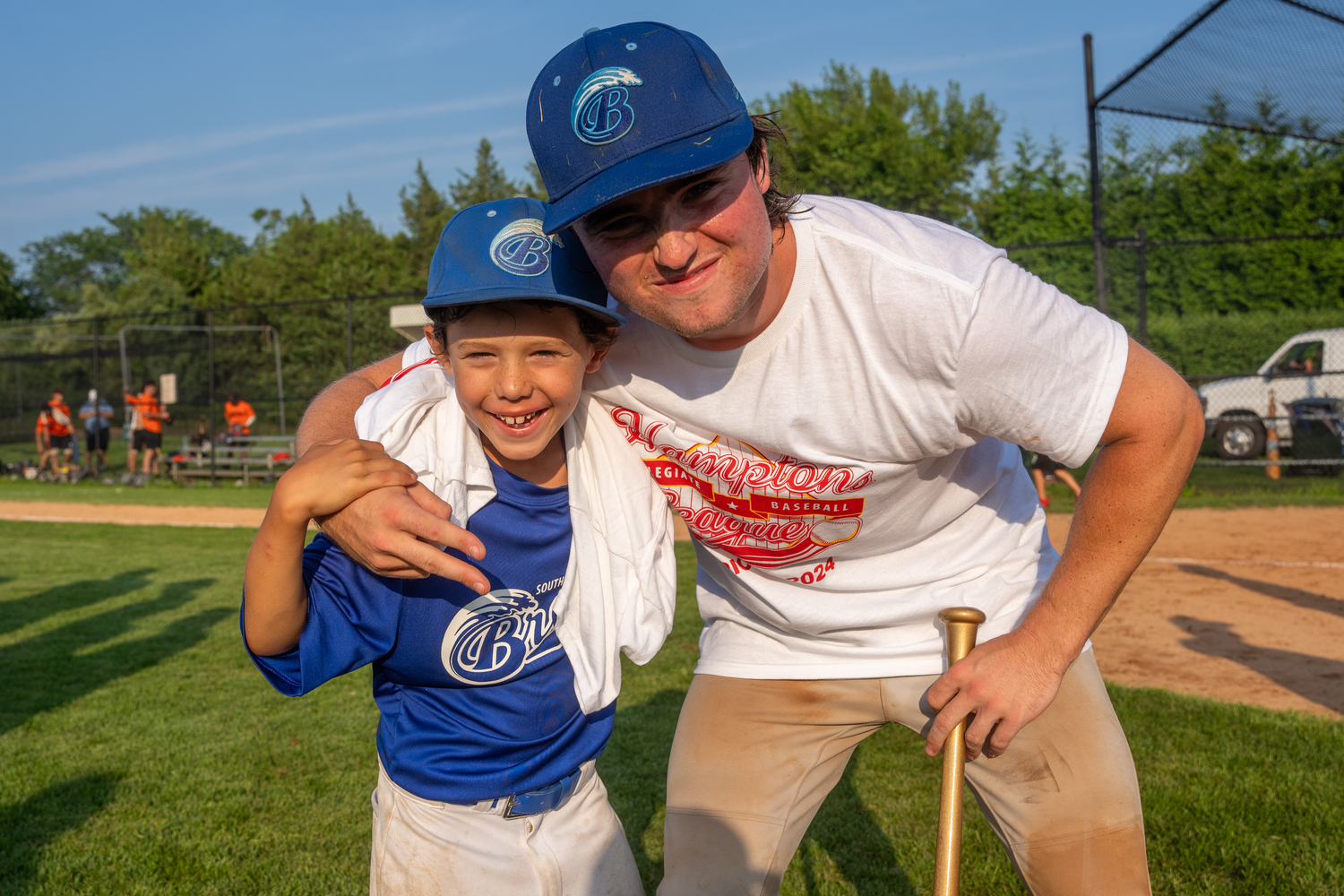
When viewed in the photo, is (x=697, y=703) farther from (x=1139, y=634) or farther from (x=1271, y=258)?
(x=1271, y=258)

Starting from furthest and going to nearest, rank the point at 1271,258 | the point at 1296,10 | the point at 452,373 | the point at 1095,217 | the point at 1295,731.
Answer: the point at 1271,258 < the point at 1095,217 < the point at 1296,10 < the point at 1295,731 < the point at 452,373

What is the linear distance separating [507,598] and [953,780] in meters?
0.96

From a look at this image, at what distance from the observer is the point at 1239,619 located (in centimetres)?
686

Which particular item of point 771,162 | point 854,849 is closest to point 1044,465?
point 854,849

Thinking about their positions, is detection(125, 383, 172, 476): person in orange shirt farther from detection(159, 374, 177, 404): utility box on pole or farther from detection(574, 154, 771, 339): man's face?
detection(574, 154, 771, 339): man's face

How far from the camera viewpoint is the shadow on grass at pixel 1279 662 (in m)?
5.34

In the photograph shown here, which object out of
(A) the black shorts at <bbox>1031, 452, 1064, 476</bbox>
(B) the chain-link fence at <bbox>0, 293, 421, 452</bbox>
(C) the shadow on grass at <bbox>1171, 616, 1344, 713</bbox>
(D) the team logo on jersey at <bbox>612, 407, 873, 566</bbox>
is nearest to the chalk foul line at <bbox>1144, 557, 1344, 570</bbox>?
(A) the black shorts at <bbox>1031, 452, 1064, 476</bbox>

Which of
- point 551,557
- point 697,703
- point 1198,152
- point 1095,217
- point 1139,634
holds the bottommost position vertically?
point 1139,634

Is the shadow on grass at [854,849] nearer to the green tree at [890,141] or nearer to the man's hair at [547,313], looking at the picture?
the man's hair at [547,313]

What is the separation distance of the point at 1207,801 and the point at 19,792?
4.74 m

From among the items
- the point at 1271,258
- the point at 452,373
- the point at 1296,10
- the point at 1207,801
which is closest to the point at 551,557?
the point at 452,373

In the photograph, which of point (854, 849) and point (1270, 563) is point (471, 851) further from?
point (1270, 563)

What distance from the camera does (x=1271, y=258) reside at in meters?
18.9

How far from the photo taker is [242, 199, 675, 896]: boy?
1938mm
